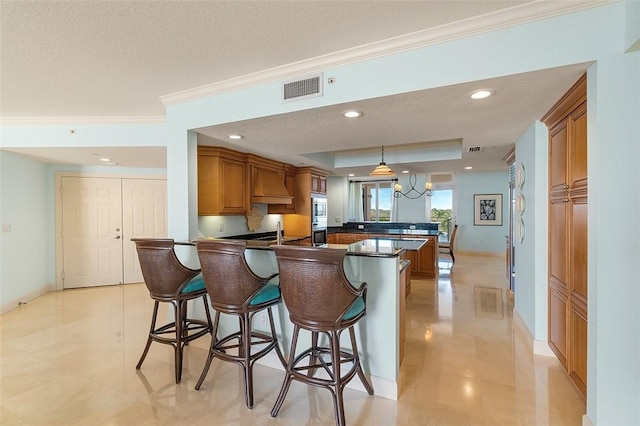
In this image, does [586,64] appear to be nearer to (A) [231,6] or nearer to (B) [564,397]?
(A) [231,6]

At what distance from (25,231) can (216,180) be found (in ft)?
10.8

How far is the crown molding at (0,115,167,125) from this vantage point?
149 inches

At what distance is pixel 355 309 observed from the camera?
2059 millimetres

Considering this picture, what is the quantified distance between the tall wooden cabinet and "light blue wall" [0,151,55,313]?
662 centimetres

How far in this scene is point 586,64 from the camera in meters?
1.72

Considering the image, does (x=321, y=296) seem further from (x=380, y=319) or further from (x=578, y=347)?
(x=578, y=347)

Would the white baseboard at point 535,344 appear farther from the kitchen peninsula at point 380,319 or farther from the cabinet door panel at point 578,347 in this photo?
the kitchen peninsula at point 380,319

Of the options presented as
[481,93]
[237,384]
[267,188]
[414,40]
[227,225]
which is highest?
[414,40]

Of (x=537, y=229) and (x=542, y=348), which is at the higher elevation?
(x=537, y=229)

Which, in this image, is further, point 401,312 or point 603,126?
point 401,312

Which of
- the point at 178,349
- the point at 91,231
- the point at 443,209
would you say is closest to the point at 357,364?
the point at 178,349

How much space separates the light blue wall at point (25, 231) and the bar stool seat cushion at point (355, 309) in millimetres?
5153

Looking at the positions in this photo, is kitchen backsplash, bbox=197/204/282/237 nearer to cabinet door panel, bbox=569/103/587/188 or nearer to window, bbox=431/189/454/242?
cabinet door panel, bbox=569/103/587/188

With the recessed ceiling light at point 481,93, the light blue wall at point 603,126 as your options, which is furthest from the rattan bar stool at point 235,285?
the recessed ceiling light at point 481,93
